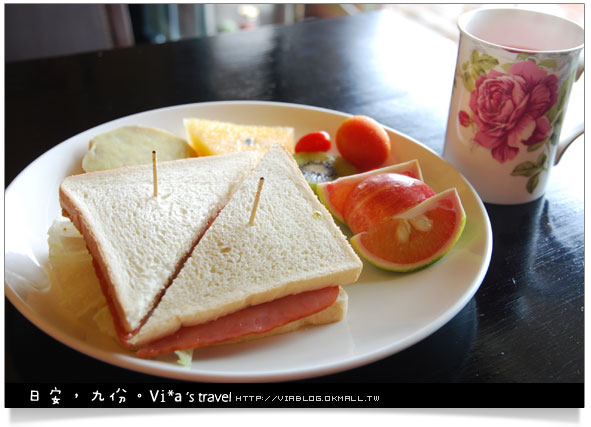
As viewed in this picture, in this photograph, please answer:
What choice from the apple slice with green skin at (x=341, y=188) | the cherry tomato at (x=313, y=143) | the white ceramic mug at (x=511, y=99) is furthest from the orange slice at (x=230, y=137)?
the white ceramic mug at (x=511, y=99)

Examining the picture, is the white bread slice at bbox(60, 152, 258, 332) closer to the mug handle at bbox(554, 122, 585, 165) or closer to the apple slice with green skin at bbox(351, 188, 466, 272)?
the apple slice with green skin at bbox(351, 188, 466, 272)

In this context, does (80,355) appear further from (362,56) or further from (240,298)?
(362,56)

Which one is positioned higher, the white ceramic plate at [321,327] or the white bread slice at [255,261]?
the white bread slice at [255,261]

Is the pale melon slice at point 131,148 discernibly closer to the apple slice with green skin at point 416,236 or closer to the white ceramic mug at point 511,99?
the apple slice with green skin at point 416,236

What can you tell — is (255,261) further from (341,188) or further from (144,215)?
(341,188)

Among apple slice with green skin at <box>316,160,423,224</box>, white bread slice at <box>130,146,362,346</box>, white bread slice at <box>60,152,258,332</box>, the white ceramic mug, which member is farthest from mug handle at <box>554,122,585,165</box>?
white bread slice at <box>60,152,258,332</box>

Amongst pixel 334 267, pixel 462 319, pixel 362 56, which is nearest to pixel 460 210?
pixel 462 319

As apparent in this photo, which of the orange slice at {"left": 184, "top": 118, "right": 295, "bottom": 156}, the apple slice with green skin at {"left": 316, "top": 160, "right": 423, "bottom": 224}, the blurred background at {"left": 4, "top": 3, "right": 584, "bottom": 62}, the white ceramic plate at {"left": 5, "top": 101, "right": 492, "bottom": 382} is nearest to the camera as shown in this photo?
the white ceramic plate at {"left": 5, "top": 101, "right": 492, "bottom": 382}
